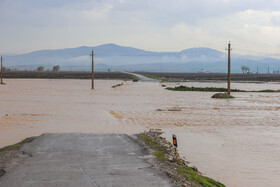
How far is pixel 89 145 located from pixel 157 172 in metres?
3.83

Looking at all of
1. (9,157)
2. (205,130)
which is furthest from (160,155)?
(205,130)

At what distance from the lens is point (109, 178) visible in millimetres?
7887

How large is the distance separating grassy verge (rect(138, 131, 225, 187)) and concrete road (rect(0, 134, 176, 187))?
0.29 meters

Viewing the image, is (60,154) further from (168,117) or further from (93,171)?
(168,117)

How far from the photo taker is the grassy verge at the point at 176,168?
26.5ft

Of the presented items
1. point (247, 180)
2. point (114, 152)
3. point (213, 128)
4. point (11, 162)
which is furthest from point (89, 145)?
point (213, 128)

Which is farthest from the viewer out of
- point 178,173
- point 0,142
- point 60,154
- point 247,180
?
point 0,142

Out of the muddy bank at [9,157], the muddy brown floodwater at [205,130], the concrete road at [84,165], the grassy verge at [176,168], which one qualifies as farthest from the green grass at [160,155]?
the muddy bank at [9,157]

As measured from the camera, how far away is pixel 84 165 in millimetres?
Result: 8961

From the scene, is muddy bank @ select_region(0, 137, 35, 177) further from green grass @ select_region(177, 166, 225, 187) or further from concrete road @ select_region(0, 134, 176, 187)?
green grass @ select_region(177, 166, 225, 187)

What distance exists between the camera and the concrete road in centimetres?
764

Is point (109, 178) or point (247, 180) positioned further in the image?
point (247, 180)

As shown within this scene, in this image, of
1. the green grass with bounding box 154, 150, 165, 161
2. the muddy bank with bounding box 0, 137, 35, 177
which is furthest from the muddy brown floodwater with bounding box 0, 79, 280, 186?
the muddy bank with bounding box 0, 137, 35, 177

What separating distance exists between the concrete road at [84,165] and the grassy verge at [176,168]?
0.94 ft
